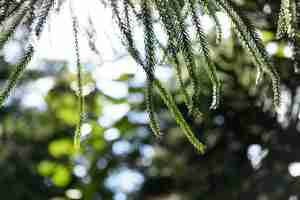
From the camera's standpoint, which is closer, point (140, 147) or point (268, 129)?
point (268, 129)

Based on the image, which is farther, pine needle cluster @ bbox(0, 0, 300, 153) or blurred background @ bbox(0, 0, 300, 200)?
blurred background @ bbox(0, 0, 300, 200)

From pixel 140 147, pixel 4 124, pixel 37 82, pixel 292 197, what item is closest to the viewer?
pixel 292 197

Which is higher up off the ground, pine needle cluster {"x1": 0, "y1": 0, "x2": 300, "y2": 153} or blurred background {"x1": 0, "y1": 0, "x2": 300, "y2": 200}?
pine needle cluster {"x1": 0, "y1": 0, "x2": 300, "y2": 153}

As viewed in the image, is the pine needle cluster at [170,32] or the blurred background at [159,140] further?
the blurred background at [159,140]

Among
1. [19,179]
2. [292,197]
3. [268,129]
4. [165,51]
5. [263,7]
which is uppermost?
[165,51]

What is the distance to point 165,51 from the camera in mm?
1136

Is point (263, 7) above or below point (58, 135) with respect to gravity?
above

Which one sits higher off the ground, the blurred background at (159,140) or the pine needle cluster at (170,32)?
the pine needle cluster at (170,32)

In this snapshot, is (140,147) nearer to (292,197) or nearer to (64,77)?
(64,77)

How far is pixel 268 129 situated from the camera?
2539 mm

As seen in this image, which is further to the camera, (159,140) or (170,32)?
(159,140)

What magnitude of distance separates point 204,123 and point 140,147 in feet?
2.84

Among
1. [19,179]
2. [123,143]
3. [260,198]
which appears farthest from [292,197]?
[19,179]

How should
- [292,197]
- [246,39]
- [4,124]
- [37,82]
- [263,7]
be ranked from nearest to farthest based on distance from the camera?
[246,39] → [263,7] → [292,197] → [37,82] → [4,124]
